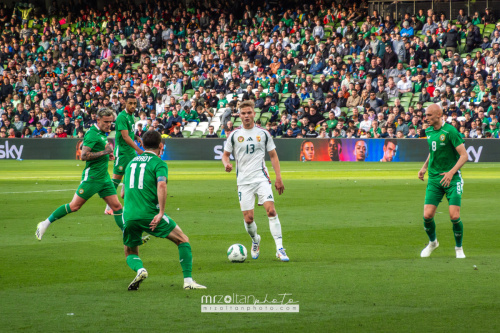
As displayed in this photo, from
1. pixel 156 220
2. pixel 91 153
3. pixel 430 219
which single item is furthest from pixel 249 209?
pixel 91 153

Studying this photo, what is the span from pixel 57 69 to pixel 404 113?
2054 cm

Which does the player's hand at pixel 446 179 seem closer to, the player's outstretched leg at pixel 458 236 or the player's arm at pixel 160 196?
the player's outstretched leg at pixel 458 236

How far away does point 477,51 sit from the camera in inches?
1291

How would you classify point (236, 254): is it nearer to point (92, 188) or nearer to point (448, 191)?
point (448, 191)

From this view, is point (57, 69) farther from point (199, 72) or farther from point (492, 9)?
point (492, 9)

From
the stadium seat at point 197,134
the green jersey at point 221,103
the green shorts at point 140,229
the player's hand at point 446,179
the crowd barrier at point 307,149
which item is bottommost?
the crowd barrier at point 307,149

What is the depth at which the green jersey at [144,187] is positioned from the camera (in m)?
7.55

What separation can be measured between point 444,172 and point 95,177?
190 inches

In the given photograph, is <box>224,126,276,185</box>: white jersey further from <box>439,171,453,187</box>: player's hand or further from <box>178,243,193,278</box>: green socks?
<box>178,243,193,278</box>: green socks

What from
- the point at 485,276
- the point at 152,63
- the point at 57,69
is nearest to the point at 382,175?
the point at 485,276

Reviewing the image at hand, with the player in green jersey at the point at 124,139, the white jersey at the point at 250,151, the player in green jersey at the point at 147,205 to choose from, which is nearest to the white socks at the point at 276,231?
the white jersey at the point at 250,151

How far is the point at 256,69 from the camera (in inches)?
1459

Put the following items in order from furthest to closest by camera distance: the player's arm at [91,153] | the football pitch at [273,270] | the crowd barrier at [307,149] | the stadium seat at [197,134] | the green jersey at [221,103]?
1. the green jersey at [221,103]
2. the stadium seat at [197,134]
3. the crowd barrier at [307,149]
4. the player's arm at [91,153]
5. the football pitch at [273,270]

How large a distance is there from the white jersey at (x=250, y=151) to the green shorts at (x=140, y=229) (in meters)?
2.35
